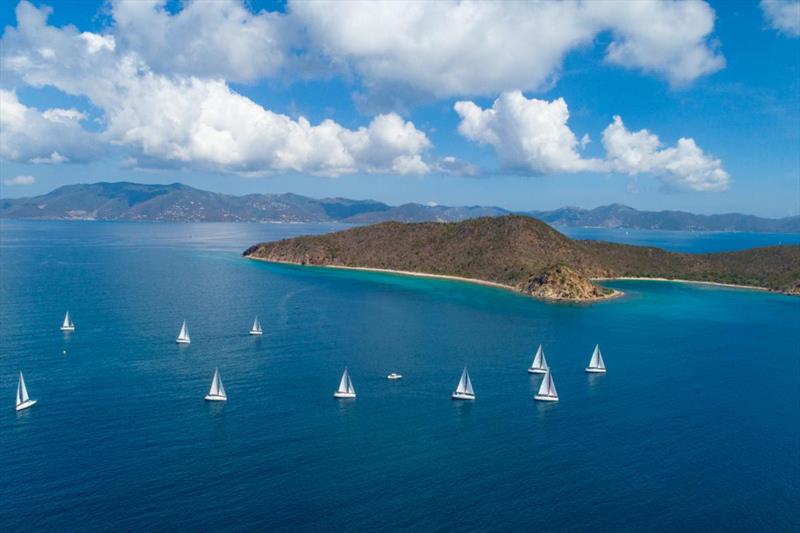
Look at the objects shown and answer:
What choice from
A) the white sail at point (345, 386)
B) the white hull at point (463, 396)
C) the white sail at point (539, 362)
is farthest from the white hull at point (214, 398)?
the white sail at point (539, 362)

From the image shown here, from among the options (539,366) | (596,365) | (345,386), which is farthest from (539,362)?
(345,386)

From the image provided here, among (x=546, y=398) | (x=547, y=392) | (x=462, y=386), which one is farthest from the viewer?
(x=547, y=392)

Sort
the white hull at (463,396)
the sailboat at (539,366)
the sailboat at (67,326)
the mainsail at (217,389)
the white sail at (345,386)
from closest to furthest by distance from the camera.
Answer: the mainsail at (217,389) → the white sail at (345,386) → the white hull at (463,396) → the sailboat at (539,366) → the sailboat at (67,326)

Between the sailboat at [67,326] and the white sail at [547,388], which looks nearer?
the white sail at [547,388]

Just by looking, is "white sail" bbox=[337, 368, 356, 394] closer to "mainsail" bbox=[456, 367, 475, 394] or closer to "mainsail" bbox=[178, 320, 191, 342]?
"mainsail" bbox=[456, 367, 475, 394]

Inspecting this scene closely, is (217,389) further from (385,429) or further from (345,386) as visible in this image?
(385,429)

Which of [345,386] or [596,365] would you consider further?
[596,365]

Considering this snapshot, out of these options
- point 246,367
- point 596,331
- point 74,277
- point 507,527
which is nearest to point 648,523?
point 507,527

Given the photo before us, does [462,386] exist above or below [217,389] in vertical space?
below

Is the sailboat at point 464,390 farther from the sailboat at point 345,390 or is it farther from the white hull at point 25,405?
the white hull at point 25,405

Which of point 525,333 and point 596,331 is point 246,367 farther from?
point 596,331
